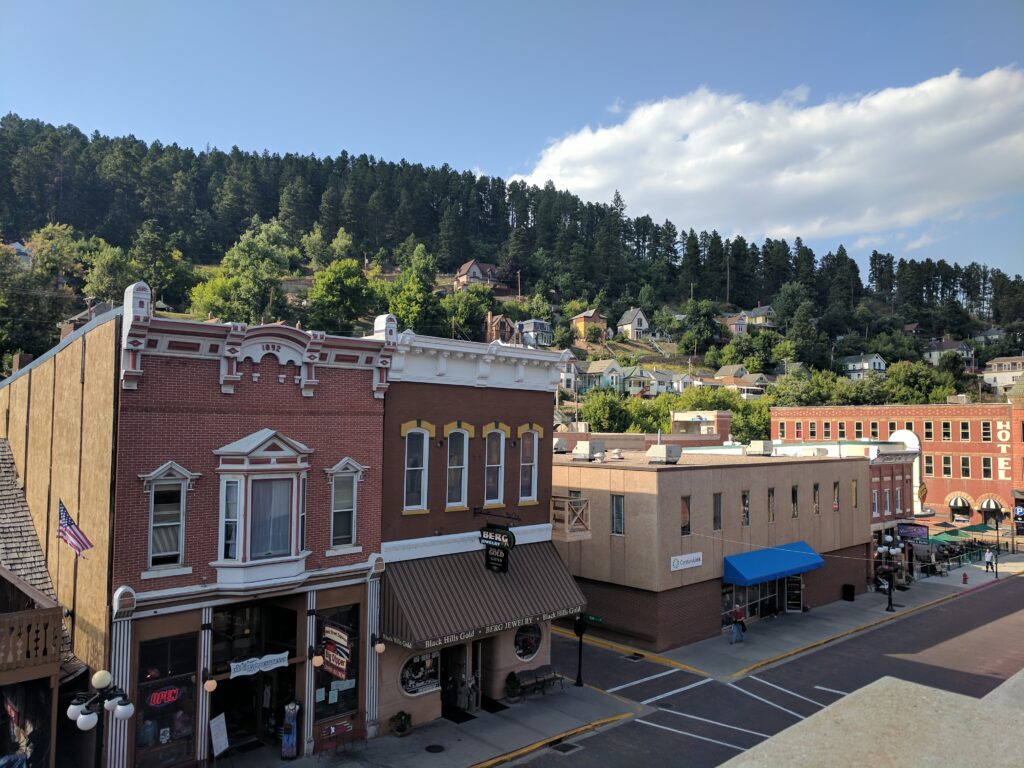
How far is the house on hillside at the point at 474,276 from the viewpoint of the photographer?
175 meters

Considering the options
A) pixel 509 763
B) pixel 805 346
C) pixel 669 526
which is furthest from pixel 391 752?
pixel 805 346

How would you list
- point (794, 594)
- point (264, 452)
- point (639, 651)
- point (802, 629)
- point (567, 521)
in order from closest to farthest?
point (264, 452)
point (567, 521)
point (639, 651)
point (802, 629)
point (794, 594)

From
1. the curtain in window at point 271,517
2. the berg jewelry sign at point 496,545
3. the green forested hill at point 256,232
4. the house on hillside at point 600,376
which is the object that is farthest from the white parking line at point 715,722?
the house on hillside at point 600,376

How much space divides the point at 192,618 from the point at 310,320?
10303cm

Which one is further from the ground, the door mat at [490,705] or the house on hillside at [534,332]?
the house on hillside at [534,332]

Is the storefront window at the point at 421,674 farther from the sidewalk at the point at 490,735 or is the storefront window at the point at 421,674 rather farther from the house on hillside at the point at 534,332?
the house on hillside at the point at 534,332

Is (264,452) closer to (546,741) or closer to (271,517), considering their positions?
(271,517)

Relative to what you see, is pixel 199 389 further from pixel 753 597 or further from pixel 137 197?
pixel 137 197

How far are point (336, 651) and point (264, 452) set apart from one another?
533 centimetres

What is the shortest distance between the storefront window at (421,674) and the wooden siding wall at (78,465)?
778 centimetres

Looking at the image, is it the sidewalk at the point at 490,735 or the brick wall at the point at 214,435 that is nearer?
the brick wall at the point at 214,435

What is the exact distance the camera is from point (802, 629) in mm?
30906

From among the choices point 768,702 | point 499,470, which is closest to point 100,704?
point 499,470

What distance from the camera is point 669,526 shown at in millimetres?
26891
